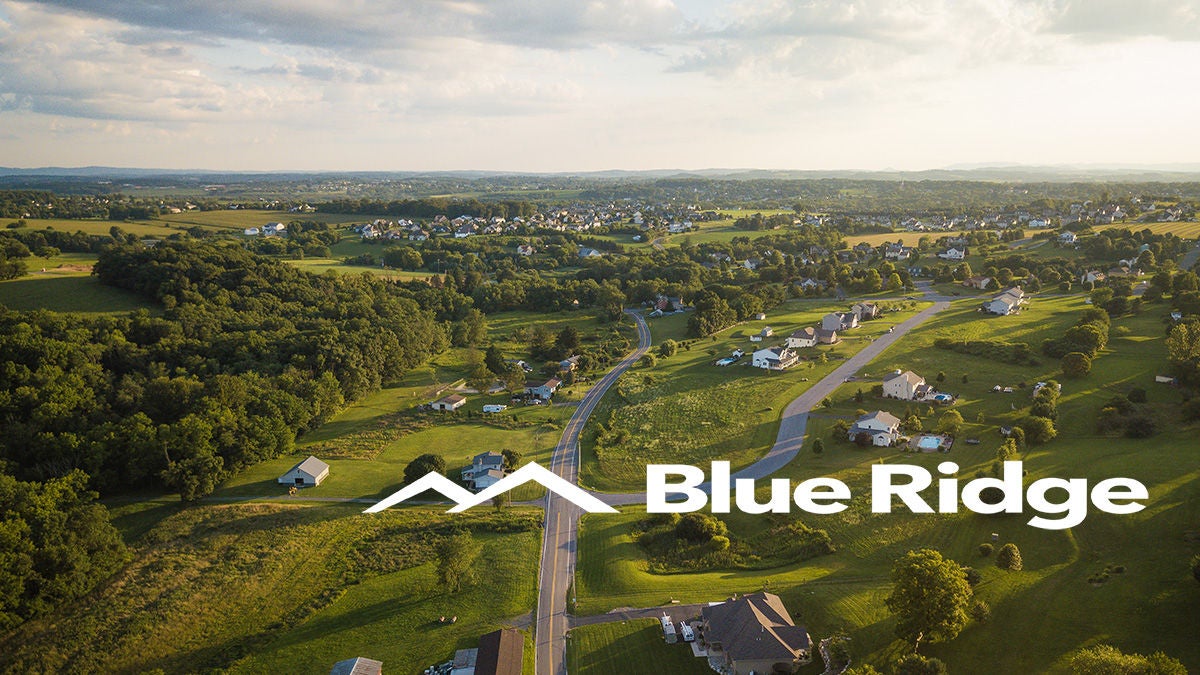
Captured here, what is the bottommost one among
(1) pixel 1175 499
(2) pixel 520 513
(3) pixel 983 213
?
(2) pixel 520 513

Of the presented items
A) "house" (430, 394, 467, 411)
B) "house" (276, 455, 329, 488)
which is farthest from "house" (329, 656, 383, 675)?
"house" (430, 394, 467, 411)

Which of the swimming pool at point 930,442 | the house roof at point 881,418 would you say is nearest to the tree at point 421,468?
the house roof at point 881,418

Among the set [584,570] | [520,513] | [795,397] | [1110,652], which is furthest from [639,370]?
[1110,652]

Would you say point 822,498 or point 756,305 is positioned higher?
point 756,305

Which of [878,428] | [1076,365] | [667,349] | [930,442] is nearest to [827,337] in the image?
[667,349]

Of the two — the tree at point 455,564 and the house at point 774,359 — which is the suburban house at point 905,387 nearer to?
the house at point 774,359

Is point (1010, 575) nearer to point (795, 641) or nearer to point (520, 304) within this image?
point (795, 641)

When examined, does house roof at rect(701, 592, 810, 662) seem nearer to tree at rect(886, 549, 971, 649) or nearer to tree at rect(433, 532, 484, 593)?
tree at rect(886, 549, 971, 649)
